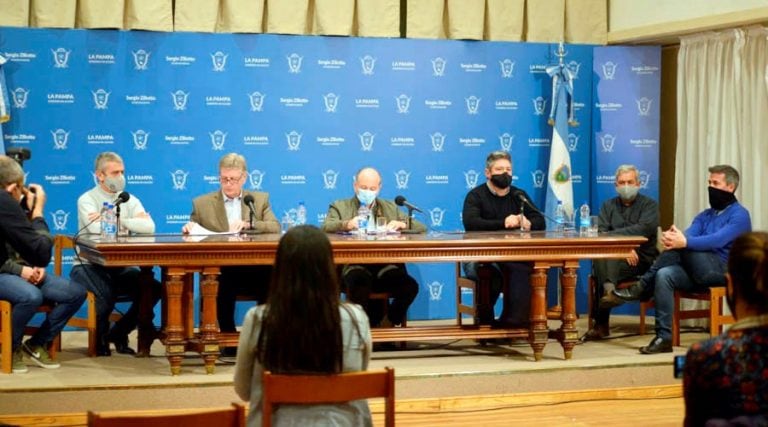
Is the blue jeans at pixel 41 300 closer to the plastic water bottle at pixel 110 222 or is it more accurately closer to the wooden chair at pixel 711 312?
the plastic water bottle at pixel 110 222

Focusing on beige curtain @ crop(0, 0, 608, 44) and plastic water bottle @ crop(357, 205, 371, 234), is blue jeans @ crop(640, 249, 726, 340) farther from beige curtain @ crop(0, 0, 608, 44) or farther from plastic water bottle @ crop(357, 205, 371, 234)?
beige curtain @ crop(0, 0, 608, 44)

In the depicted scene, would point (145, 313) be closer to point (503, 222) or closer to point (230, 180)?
point (230, 180)

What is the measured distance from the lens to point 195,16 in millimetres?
7730

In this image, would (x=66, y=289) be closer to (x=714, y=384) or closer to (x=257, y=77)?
(x=257, y=77)

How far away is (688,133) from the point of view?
8.23m

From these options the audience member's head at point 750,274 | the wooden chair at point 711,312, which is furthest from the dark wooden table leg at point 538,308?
the audience member's head at point 750,274

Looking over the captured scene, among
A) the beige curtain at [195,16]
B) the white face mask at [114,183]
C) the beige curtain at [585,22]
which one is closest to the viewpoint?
the white face mask at [114,183]

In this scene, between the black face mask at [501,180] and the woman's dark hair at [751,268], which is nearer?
the woman's dark hair at [751,268]

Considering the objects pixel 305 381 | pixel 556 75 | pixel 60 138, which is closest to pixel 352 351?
pixel 305 381

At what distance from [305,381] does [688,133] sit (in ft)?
19.7

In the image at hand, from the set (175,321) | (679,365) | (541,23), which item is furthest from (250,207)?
(679,365)

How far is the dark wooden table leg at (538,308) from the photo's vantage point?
19.5 ft

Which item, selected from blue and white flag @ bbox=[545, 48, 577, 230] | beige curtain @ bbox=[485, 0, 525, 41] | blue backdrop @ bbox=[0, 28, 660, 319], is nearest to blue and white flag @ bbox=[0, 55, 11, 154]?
blue backdrop @ bbox=[0, 28, 660, 319]

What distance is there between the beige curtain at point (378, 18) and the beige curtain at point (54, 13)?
2.19m
